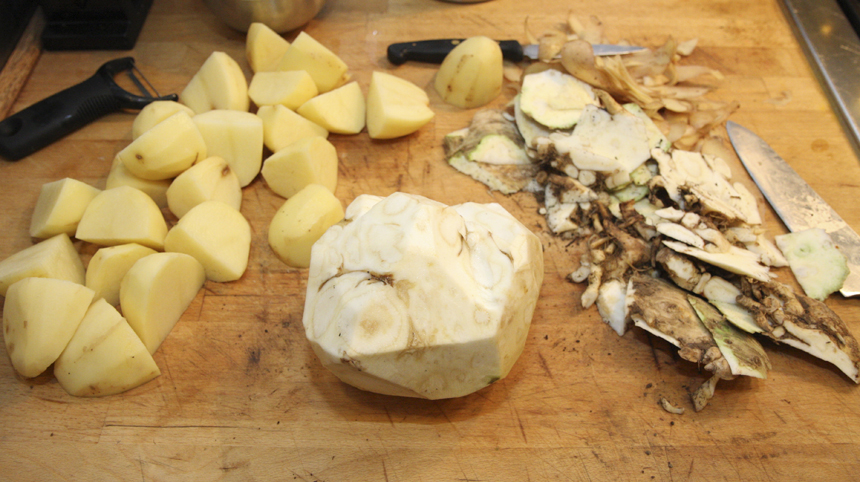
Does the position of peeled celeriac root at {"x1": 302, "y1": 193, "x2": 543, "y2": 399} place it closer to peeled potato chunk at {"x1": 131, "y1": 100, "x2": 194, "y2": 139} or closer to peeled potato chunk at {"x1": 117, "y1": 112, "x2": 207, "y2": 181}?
peeled potato chunk at {"x1": 117, "y1": 112, "x2": 207, "y2": 181}

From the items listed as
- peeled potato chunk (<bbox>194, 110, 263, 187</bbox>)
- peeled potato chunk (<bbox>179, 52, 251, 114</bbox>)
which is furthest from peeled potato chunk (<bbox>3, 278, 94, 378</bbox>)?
peeled potato chunk (<bbox>179, 52, 251, 114</bbox>)

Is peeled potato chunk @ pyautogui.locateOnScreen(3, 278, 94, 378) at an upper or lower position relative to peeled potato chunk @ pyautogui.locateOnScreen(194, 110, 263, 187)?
lower

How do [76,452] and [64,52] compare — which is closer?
[76,452]

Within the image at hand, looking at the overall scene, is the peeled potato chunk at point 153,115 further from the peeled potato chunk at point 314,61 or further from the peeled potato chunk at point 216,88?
the peeled potato chunk at point 314,61

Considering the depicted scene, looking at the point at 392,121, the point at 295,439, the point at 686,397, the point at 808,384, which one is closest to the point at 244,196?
the point at 392,121

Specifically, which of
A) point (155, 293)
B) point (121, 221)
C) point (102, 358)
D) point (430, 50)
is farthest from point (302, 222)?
point (430, 50)

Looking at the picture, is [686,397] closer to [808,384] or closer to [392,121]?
[808,384]
